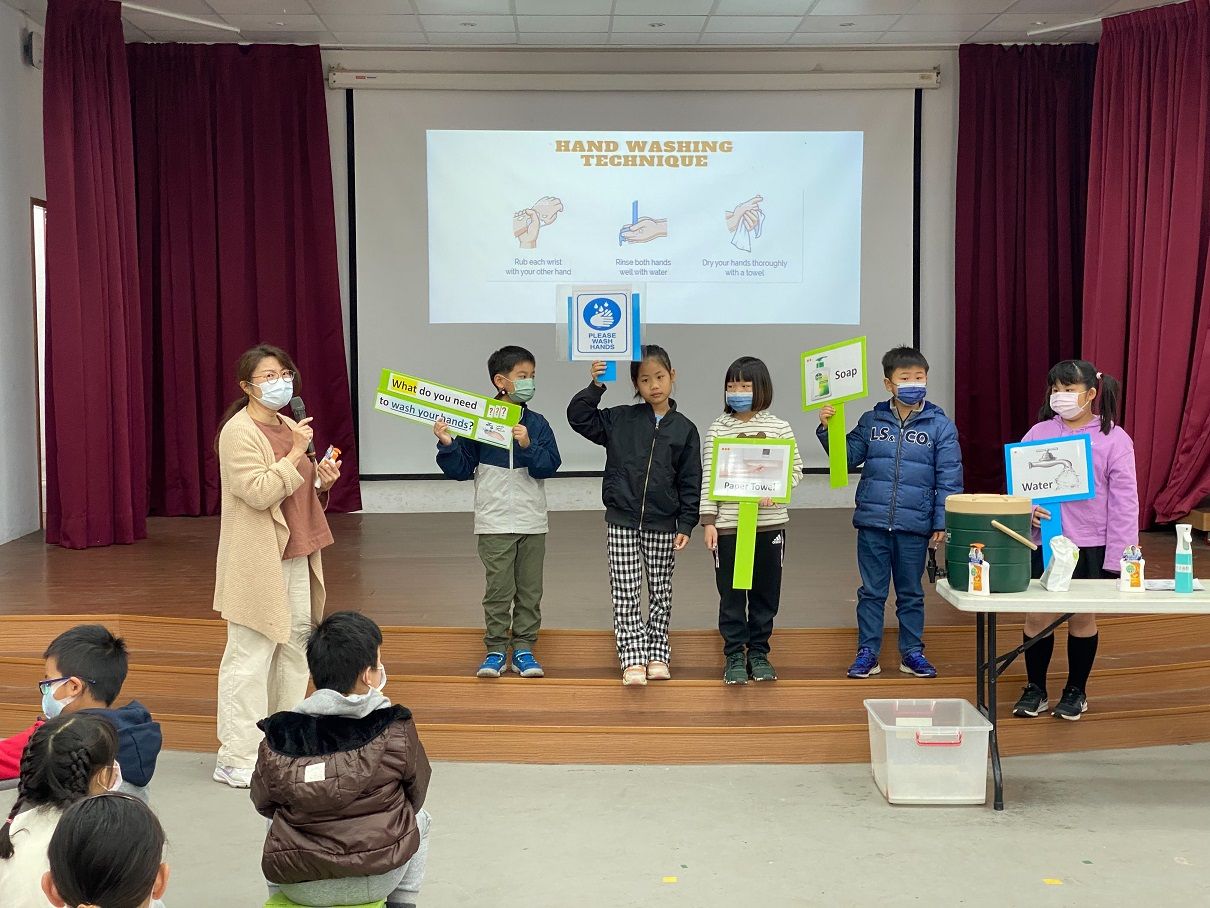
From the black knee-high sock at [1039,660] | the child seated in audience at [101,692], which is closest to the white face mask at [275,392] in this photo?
the child seated in audience at [101,692]

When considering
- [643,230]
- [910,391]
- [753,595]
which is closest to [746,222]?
[643,230]

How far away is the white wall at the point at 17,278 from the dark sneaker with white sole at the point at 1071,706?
543 centimetres

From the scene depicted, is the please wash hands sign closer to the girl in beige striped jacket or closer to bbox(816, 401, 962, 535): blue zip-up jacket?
the girl in beige striped jacket

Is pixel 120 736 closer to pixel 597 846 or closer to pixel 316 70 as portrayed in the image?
pixel 597 846

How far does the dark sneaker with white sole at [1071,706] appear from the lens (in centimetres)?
403

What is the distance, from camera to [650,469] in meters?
4.15

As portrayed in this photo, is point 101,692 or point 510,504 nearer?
point 101,692

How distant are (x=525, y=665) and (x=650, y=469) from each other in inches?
32.3

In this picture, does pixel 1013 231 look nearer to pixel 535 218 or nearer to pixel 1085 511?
pixel 535 218

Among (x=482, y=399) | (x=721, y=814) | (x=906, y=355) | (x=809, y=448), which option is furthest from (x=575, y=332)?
(x=809, y=448)

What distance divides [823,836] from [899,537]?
4.04 ft

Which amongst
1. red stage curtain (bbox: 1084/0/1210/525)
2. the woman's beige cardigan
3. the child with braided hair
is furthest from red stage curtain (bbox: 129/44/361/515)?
the child with braided hair

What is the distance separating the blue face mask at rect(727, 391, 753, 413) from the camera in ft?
13.4

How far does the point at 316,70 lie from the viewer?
7367mm
